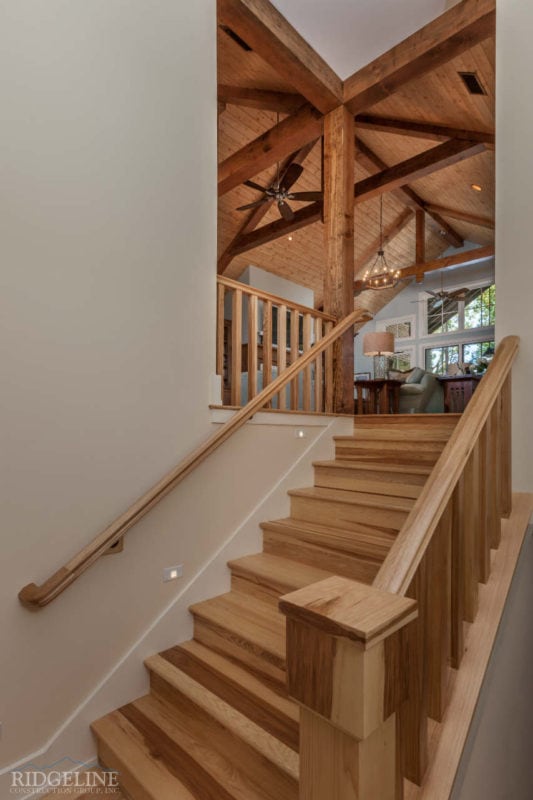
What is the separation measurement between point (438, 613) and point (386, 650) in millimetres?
499

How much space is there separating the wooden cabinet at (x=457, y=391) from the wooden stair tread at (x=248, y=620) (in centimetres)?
464

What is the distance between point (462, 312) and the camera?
10016mm

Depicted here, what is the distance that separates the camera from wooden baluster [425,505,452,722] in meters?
1.13

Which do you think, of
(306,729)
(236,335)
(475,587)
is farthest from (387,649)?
(236,335)

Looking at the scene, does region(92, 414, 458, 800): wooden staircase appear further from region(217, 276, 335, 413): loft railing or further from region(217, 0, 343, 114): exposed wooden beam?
region(217, 0, 343, 114): exposed wooden beam

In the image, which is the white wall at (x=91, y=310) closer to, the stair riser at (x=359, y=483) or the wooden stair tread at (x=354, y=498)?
the wooden stair tread at (x=354, y=498)

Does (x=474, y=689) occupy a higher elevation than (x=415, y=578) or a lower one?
lower

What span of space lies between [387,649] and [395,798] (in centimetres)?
37

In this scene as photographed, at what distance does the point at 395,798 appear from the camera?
2.78 feet

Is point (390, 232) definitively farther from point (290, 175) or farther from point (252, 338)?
point (252, 338)

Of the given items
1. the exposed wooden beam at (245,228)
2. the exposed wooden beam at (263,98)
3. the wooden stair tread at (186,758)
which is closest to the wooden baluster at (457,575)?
the wooden stair tread at (186,758)

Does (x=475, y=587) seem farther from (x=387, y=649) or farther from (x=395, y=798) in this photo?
(x=387, y=649)

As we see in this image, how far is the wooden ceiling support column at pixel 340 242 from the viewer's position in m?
3.61

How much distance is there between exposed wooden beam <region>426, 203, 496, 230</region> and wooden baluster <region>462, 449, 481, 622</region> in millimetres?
7880
